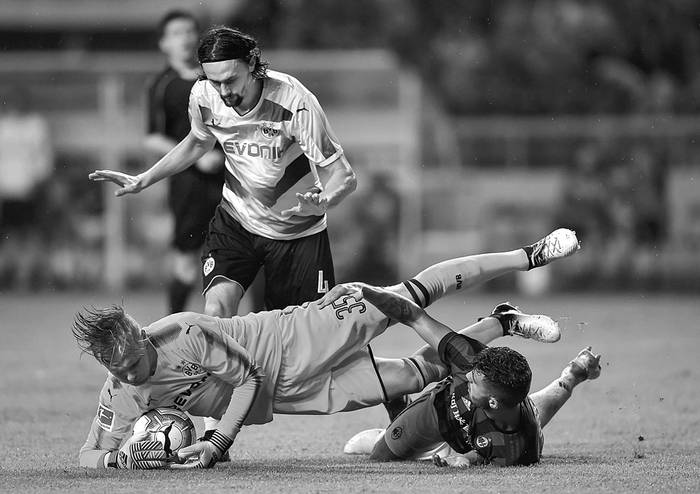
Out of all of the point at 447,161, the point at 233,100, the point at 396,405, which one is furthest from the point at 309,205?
the point at 447,161

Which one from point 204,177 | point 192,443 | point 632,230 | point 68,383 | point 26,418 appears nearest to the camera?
point 192,443

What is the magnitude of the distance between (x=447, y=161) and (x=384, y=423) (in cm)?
1308

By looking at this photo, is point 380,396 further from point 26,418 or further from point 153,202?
point 153,202

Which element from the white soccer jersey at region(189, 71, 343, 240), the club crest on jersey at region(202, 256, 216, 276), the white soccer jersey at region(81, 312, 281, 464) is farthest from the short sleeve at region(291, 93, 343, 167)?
the white soccer jersey at region(81, 312, 281, 464)

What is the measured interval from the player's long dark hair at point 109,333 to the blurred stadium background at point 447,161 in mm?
13148

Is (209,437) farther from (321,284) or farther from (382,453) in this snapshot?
(321,284)

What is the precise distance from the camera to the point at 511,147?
68.0 ft

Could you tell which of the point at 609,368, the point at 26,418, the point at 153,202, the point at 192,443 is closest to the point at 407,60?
the point at 153,202

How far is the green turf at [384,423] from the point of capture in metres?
5.64

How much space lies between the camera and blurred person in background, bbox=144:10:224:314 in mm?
Result: 9648

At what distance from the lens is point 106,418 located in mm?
6141

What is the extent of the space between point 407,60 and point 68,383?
46.5ft

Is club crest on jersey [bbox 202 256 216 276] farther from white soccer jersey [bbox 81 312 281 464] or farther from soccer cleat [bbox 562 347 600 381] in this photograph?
soccer cleat [bbox 562 347 600 381]

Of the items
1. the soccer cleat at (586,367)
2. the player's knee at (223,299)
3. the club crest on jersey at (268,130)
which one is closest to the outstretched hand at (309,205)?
the club crest on jersey at (268,130)
